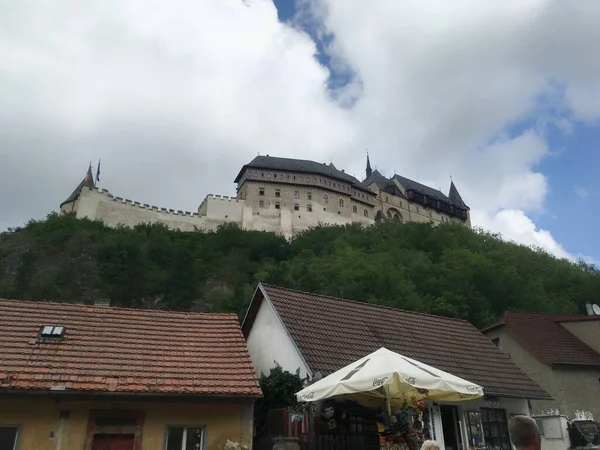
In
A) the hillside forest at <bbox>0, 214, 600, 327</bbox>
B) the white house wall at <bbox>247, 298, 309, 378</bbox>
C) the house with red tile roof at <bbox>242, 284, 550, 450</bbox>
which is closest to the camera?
the white house wall at <bbox>247, 298, 309, 378</bbox>

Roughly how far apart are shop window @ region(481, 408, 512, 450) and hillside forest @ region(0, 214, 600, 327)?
1952 centimetres

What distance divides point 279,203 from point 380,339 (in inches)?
2505

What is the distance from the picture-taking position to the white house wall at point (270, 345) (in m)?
13.4

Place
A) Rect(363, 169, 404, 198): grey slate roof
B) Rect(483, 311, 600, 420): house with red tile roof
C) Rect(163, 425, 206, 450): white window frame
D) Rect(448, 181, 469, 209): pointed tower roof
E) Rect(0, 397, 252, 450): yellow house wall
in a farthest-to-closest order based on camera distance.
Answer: Rect(448, 181, 469, 209): pointed tower roof, Rect(363, 169, 404, 198): grey slate roof, Rect(483, 311, 600, 420): house with red tile roof, Rect(163, 425, 206, 450): white window frame, Rect(0, 397, 252, 450): yellow house wall

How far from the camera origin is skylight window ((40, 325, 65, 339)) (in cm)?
1177

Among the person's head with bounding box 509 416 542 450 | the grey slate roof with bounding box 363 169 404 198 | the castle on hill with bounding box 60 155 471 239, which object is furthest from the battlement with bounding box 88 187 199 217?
the person's head with bounding box 509 416 542 450

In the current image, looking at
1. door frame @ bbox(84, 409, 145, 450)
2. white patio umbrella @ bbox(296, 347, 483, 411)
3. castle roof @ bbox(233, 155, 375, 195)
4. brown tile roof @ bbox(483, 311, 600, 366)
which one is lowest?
door frame @ bbox(84, 409, 145, 450)

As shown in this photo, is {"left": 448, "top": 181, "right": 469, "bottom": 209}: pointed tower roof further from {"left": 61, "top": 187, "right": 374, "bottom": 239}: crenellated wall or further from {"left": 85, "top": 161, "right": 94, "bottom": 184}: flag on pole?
{"left": 85, "top": 161, "right": 94, "bottom": 184}: flag on pole

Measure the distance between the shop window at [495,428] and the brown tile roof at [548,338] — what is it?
717 cm

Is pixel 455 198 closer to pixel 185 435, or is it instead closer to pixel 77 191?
pixel 77 191

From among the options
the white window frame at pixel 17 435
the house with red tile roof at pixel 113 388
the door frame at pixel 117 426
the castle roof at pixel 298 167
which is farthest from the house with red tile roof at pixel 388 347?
the castle roof at pixel 298 167

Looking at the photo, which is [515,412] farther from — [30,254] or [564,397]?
[30,254]

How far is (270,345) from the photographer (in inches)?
587

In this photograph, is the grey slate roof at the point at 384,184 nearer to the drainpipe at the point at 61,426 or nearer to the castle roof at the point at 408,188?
the castle roof at the point at 408,188
